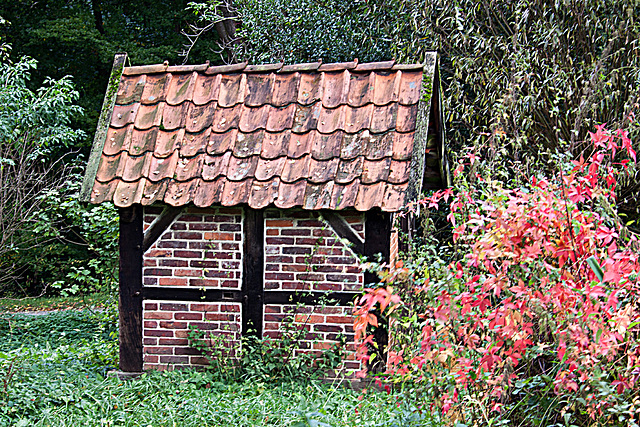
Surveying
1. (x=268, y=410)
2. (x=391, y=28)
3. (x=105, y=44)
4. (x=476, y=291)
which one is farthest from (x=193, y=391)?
(x=105, y=44)

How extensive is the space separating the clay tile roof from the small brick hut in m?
0.01

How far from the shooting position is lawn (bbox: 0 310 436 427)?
423 cm

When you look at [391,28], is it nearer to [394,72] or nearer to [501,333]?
[394,72]

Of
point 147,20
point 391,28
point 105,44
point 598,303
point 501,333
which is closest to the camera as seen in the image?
point 598,303

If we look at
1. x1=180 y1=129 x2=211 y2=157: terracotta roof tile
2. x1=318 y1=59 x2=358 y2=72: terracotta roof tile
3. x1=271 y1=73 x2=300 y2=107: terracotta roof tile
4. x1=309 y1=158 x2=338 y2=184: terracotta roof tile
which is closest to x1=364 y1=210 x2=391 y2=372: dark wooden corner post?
x1=309 y1=158 x2=338 y2=184: terracotta roof tile

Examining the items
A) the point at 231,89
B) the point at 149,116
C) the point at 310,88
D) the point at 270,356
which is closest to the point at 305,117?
the point at 310,88

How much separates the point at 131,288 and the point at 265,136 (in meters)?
1.75

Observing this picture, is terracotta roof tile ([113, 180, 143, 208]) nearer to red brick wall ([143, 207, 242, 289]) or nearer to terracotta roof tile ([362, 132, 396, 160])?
red brick wall ([143, 207, 242, 289])

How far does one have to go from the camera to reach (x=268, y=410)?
4.40 m

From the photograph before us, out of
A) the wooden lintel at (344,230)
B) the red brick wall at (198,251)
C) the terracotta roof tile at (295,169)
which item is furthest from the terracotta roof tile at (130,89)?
the wooden lintel at (344,230)

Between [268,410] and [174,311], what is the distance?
139 centimetres

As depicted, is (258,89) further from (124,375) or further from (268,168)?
(124,375)

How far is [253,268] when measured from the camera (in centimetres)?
523

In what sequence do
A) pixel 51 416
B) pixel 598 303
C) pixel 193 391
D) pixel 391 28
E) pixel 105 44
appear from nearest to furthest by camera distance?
pixel 598 303, pixel 51 416, pixel 193 391, pixel 391 28, pixel 105 44
